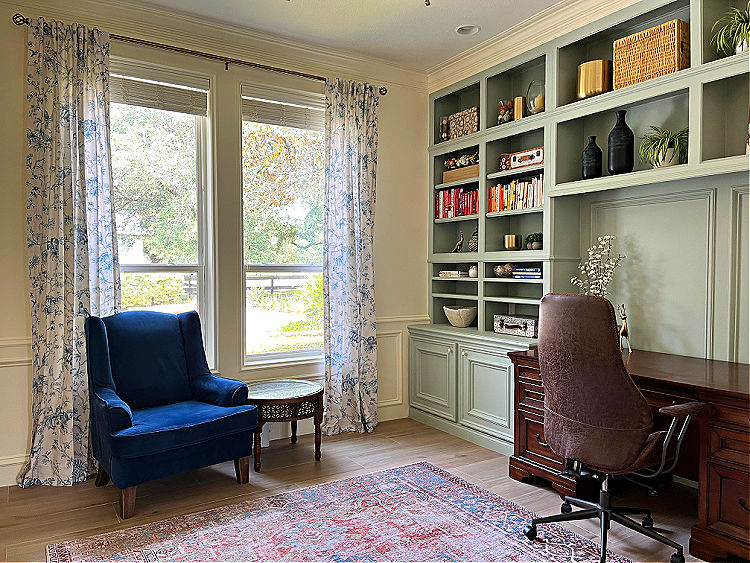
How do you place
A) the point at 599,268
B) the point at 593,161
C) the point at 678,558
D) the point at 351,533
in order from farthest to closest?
the point at 599,268, the point at 593,161, the point at 351,533, the point at 678,558

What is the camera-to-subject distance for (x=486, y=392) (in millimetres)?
4059

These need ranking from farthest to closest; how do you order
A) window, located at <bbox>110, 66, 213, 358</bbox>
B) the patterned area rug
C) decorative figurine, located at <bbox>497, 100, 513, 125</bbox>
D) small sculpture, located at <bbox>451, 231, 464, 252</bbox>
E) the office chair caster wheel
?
small sculpture, located at <bbox>451, 231, 464, 252</bbox>, decorative figurine, located at <bbox>497, 100, 513, 125</bbox>, window, located at <bbox>110, 66, 213, 358</bbox>, the patterned area rug, the office chair caster wheel

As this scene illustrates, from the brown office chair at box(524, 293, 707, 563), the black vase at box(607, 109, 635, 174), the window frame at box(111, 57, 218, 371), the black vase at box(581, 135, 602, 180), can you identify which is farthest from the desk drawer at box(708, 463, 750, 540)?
the window frame at box(111, 57, 218, 371)

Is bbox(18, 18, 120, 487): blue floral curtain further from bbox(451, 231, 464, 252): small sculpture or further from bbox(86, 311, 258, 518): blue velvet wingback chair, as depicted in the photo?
bbox(451, 231, 464, 252): small sculpture

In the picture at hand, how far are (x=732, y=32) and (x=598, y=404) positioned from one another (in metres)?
2.02

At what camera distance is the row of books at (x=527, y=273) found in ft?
12.8

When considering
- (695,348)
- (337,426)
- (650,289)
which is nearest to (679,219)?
(650,289)

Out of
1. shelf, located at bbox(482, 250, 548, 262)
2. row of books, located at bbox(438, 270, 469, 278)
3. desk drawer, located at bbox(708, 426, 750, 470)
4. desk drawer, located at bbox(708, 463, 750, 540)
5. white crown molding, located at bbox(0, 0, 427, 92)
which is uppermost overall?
white crown molding, located at bbox(0, 0, 427, 92)

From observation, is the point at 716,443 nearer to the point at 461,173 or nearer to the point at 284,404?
the point at 284,404

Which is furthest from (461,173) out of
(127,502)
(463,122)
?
(127,502)

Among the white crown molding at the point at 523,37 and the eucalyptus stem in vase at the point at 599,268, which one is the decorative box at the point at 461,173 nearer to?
the white crown molding at the point at 523,37

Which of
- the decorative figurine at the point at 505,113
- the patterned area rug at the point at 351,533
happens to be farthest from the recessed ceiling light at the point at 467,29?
the patterned area rug at the point at 351,533

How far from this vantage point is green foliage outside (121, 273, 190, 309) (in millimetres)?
3750

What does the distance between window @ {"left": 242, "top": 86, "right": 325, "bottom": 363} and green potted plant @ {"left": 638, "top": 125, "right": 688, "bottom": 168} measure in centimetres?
238
